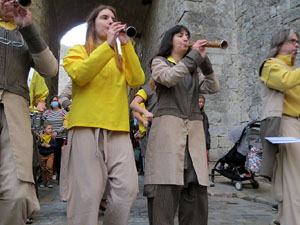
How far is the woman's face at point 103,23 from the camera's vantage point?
2.46 m

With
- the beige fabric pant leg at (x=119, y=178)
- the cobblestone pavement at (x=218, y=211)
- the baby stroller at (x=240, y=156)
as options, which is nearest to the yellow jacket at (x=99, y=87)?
the beige fabric pant leg at (x=119, y=178)

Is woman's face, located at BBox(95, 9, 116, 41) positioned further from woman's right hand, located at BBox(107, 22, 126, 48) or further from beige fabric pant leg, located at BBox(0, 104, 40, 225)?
beige fabric pant leg, located at BBox(0, 104, 40, 225)

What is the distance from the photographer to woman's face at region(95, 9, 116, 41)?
8.07 ft

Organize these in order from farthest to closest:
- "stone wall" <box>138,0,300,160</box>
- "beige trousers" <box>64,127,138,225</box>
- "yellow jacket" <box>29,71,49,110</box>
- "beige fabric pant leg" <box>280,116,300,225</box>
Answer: "stone wall" <box>138,0,300,160</box> → "yellow jacket" <box>29,71,49,110</box> → "beige fabric pant leg" <box>280,116,300,225</box> → "beige trousers" <box>64,127,138,225</box>

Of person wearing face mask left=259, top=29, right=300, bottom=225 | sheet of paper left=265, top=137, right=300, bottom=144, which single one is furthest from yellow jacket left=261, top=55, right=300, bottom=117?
sheet of paper left=265, top=137, right=300, bottom=144

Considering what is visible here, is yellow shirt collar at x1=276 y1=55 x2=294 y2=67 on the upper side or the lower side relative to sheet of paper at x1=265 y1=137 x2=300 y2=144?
upper

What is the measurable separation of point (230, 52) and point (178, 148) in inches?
211

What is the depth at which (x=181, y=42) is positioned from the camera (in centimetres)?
281

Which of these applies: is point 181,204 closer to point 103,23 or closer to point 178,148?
point 178,148

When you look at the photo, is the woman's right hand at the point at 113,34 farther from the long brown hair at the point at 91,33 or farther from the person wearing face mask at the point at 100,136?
the long brown hair at the point at 91,33

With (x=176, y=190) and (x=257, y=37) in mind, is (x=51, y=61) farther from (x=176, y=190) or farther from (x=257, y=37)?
(x=257, y=37)

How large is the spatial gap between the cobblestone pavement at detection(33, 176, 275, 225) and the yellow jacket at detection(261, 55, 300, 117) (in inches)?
59.8

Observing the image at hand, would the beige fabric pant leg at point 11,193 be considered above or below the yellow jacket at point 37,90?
below

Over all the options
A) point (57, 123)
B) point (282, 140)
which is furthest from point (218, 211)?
point (57, 123)
